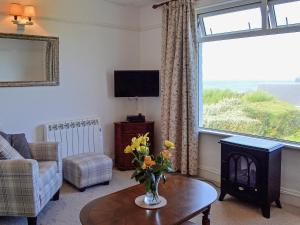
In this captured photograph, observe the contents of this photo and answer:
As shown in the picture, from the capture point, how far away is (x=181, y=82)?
14.7 feet

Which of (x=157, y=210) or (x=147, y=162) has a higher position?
(x=147, y=162)

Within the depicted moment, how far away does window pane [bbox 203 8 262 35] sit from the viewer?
12.6 feet

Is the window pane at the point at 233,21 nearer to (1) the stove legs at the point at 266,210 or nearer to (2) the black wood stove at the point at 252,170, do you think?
(2) the black wood stove at the point at 252,170

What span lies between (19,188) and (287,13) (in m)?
3.36

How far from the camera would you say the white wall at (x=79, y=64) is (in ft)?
13.4

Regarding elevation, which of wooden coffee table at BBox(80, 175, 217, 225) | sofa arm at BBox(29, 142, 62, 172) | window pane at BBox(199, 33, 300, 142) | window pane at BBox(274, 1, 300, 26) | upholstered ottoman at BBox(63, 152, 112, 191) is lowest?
upholstered ottoman at BBox(63, 152, 112, 191)

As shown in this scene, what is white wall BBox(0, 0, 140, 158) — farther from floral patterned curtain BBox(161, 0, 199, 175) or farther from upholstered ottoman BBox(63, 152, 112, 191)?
floral patterned curtain BBox(161, 0, 199, 175)

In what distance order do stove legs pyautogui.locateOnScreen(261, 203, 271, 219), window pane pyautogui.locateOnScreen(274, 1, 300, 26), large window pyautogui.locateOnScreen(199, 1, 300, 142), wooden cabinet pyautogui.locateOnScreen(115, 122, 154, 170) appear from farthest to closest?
wooden cabinet pyautogui.locateOnScreen(115, 122, 154, 170) → large window pyautogui.locateOnScreen(199, 1, 300, 142) → window pane pyautogui.locateOnScreen(274, 1, 300, 26) → stove legs pyautogui.locateOnScreen(261, 203, 271, 219)

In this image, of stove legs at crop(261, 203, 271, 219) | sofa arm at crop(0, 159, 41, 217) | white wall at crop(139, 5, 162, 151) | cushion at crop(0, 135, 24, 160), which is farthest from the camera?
white wall at crop(139, 5, 162, 151)

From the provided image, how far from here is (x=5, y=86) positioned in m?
3.91

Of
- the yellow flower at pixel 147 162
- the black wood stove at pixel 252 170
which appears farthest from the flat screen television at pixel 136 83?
the yellow flower at pixel 147 162

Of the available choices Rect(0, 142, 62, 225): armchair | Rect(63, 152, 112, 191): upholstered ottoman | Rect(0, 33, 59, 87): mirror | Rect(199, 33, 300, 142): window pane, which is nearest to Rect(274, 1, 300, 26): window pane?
Rect(199, 33, 300, 142): window pane

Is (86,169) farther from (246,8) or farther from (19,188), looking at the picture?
(246,8)

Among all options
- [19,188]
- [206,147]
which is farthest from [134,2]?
[19,188]
